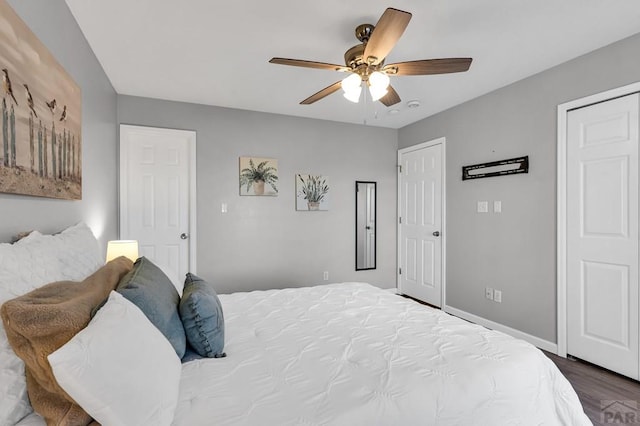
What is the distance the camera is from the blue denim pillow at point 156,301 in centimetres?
121

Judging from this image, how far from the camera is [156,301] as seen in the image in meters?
1.28

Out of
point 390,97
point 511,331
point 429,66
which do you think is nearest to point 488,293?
point 511,331

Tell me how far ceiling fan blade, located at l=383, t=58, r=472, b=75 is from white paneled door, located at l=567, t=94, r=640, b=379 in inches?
53.1

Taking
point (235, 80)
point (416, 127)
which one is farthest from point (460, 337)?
point (416, 127)

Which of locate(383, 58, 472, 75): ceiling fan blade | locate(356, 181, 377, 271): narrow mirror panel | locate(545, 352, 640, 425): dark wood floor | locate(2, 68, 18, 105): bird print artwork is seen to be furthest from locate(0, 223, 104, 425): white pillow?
locate(356, 181, 377, 271): narrow mirror panel

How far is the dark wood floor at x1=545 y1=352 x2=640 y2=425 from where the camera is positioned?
1.98 metres

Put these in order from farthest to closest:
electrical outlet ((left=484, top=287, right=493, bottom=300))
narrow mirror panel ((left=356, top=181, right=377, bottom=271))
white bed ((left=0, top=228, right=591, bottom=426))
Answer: narrow mirror panel ((left=356, top=181, right=377, bottom=271))
electrical outlet ((left=484, top=287, right=493, bottom=300))
white bed ((left=0, top=228, right=591, bottom=426))

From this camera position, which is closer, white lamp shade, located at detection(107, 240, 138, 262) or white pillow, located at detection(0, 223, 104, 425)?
white pillow, located at detection(0, 223, 104, 425)

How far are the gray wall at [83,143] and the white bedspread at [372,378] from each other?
98 cm

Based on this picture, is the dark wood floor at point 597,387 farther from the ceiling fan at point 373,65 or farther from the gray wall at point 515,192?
the ceiling fan at point 373,65

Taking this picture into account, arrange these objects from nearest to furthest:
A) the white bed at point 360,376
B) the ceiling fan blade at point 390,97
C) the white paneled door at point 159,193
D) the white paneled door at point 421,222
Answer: the white bed at point 360,376
the ceiling fan blade at point 390,97
the white paneled door at point 159,193
the white paneled door at point 421,222

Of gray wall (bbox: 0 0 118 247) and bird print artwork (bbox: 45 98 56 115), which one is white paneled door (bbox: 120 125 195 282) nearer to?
gray wall (bbox: 0 0 118 247)

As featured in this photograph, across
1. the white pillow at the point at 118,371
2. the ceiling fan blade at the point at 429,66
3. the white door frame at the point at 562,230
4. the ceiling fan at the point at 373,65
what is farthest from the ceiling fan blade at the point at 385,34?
the white door frame at the point at 562,230

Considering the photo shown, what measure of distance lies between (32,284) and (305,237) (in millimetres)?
3285
